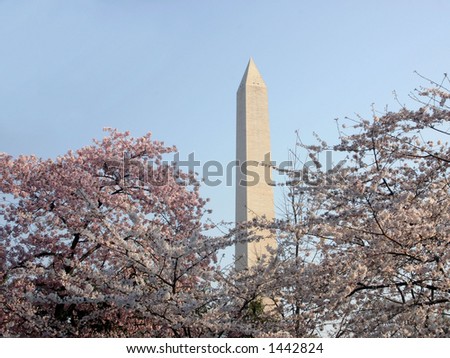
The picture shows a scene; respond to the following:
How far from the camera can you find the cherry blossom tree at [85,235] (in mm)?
6917

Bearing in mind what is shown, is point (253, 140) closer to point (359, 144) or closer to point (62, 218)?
point (62, 218)

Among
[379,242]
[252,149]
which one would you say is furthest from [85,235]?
[252,149]

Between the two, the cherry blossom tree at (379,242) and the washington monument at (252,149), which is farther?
the washington monument at (252,149)

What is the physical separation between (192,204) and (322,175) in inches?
167

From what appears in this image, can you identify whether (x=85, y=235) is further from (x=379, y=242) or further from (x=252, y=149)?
(x=252, y=149)

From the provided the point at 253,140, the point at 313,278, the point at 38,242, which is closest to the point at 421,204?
the point at 313,278

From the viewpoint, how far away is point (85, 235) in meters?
6.66

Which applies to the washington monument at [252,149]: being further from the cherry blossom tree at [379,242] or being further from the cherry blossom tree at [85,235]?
the cherry blossom tree at [379,242]

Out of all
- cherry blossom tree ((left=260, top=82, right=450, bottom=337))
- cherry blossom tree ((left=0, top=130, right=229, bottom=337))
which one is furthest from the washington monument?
cherry blossom tree ((left=260, top=82, right=450, bottom=337))

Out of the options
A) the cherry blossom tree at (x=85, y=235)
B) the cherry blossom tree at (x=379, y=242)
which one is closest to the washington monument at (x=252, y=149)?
the cherry blossom tree at (x=85, y=235)

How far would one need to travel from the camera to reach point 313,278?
5477mm

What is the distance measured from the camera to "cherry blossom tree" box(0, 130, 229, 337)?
22.7 ft

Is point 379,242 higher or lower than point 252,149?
lower

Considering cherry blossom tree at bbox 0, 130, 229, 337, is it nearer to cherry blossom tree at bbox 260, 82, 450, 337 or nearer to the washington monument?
cherry blossom tree at bbox 260, 82, 450, 337
